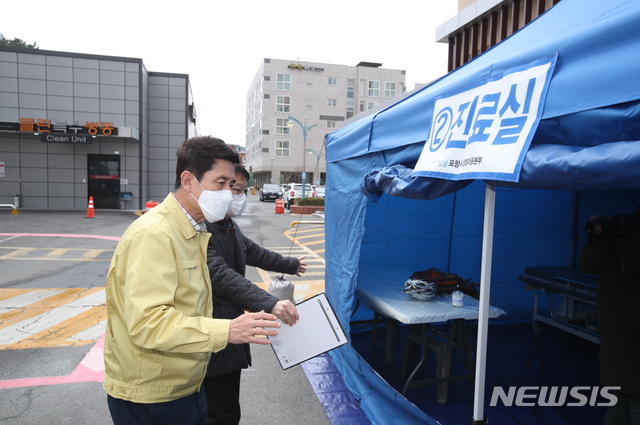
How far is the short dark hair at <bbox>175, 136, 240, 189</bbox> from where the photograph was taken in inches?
77.5

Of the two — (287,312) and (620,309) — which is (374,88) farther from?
A: (287,312)

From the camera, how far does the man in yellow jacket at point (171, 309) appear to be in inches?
59.8

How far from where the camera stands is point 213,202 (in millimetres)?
1932

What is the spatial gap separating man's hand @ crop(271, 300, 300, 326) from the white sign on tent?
120 centimetres

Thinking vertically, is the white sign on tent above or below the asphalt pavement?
above

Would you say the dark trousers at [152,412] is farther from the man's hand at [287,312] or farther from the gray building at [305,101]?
the gray building at [305,101]

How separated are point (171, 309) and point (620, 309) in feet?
8.77

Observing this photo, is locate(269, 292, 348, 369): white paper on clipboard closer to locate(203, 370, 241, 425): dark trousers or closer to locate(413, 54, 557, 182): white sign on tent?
locate(203, 370, 241, 425): dark trousers

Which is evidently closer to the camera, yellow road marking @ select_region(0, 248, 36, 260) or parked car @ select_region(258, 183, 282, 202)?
yellow road marking @ select_region(0, 248, 36, 260)

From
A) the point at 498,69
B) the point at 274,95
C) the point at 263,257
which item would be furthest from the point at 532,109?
the point at 274,95

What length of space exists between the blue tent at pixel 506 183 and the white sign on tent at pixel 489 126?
7 cm

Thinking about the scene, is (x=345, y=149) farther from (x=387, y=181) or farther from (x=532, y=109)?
(x=532, y=109)

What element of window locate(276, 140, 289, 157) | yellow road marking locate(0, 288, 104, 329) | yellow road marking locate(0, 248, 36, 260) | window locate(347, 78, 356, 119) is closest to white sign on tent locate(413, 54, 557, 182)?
yellow road marking locate(0, 288, 104, 329)

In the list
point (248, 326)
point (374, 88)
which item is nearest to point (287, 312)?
point (248, 326)
